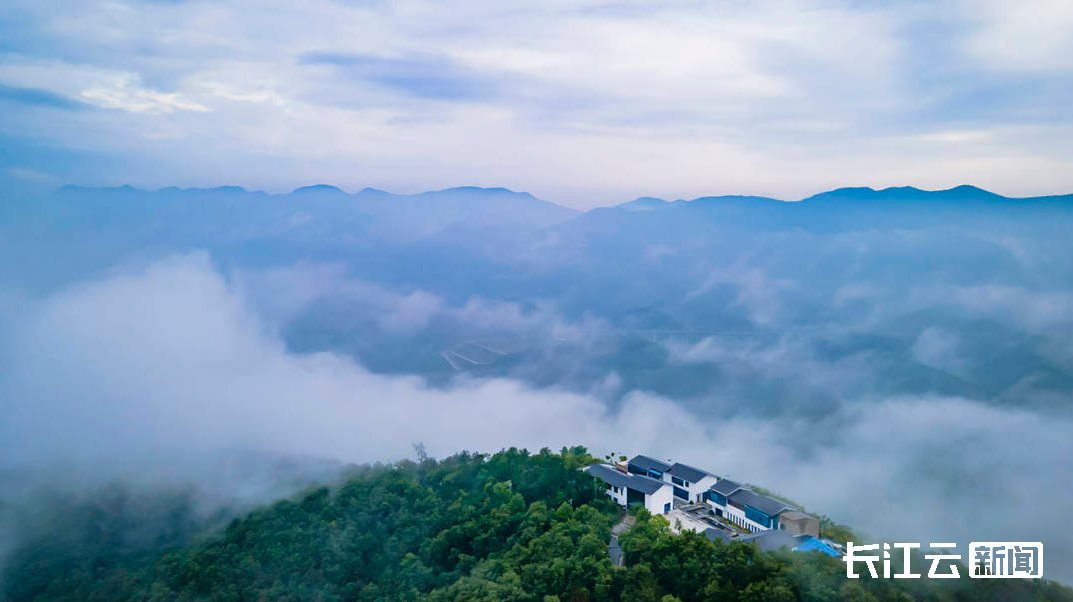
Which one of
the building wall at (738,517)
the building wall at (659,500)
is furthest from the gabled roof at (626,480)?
the building wall at (738,517)

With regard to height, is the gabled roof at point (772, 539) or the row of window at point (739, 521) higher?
the gabled roof at point (772, 539)

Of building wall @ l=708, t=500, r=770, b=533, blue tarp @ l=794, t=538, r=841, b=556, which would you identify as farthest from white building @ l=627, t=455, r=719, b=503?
blue tarp @ l=794, t=538, r=841, b=556

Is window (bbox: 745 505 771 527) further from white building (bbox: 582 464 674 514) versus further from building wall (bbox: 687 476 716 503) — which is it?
white building (bbox: 582 464 674 514)

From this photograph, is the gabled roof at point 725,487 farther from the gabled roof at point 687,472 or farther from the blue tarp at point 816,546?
the blue tarp at point 816,546

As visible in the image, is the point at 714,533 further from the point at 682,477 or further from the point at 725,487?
the point at 682,477

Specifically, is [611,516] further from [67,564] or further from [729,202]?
[729,202]

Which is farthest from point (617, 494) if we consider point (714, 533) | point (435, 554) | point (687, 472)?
point (435, 554)
